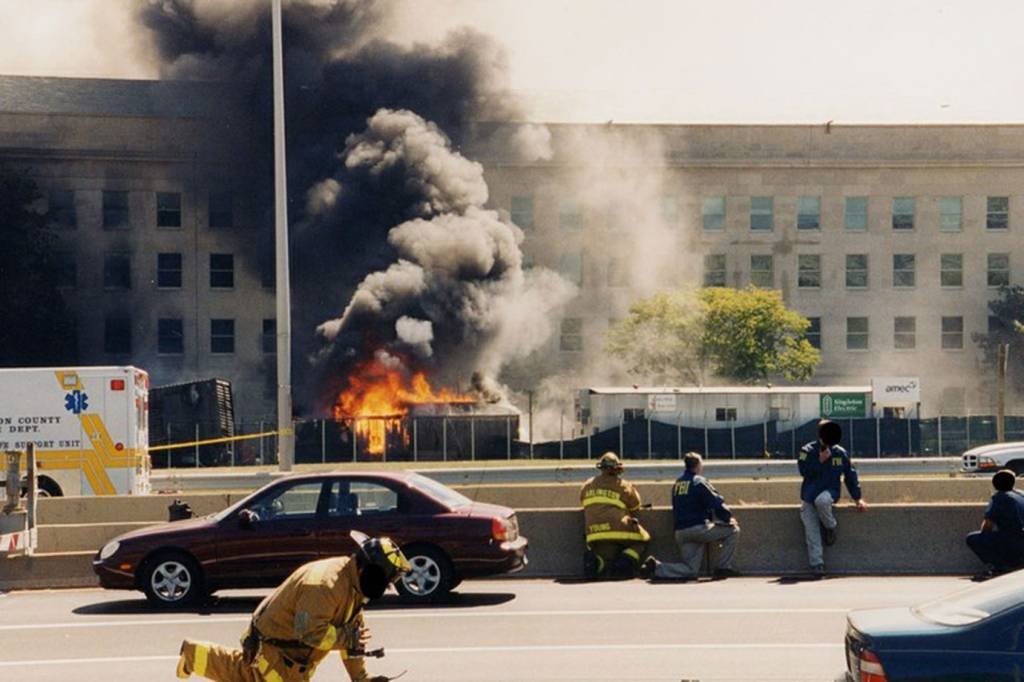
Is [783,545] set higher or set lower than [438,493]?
lower

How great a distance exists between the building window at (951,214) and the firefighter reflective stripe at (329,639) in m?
70.5

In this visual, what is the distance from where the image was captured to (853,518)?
18.1m

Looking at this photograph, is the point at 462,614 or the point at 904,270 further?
the point at 904,270

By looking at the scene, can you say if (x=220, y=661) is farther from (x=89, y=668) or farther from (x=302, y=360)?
(x=302, y=360)

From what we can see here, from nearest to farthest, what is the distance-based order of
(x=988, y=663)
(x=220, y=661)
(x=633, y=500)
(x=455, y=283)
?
(x=988, y=663) → (x=220, y=661) → (x=633, y=500) → (x=455, y=283)

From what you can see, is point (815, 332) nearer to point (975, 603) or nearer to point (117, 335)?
point (117, 335)

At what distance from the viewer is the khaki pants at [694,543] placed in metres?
17.4

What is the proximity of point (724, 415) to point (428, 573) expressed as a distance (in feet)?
123

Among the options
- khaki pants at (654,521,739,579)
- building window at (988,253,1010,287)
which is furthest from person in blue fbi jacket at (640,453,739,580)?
building window at (988,253,1010,287)

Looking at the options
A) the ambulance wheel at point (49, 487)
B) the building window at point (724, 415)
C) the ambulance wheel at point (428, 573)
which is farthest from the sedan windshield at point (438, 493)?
the building window at point (724, 415)

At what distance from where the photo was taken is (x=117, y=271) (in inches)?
2842

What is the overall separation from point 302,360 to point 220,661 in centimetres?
5746

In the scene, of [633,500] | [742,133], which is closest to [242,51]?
[742,133]

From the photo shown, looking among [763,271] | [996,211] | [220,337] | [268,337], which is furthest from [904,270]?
[220,337]
